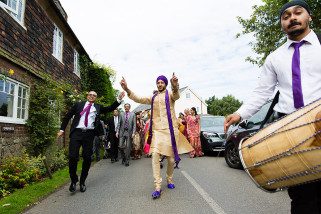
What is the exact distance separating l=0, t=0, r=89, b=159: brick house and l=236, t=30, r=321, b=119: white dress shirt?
5.57 m

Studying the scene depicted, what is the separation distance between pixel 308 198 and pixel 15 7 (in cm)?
1026

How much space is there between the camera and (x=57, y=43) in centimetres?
1533

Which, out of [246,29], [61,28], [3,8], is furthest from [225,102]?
[3,8]

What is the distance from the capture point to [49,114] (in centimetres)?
1105

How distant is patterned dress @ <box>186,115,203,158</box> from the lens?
14070 mm

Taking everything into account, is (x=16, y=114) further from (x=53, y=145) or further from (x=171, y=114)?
(x=171, y=114)

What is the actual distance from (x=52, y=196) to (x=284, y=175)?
5502 mm

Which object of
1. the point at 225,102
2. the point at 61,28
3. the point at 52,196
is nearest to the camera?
the point at 52,196

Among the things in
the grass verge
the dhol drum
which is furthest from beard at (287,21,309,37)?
the grass verge

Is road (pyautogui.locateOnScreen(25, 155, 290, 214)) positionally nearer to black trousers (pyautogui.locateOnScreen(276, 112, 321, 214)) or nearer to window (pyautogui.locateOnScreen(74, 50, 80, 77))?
black trousers (pyautogui.locateOnScreen(276, 112, 321, 214))

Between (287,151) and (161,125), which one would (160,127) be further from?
(287,151)

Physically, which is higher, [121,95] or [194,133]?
[121,95]

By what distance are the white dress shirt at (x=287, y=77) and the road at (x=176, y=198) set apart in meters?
2.54

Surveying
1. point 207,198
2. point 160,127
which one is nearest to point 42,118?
point 160,127
